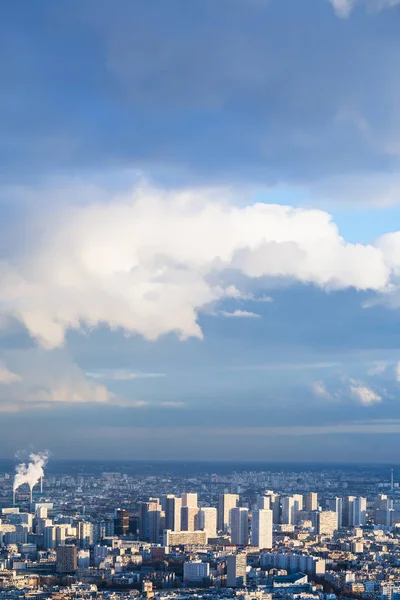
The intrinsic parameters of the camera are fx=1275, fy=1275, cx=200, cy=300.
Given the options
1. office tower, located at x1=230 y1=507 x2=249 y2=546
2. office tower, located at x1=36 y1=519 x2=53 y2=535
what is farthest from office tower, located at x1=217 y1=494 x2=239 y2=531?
office tower, located at x1=36 y1=519 x2=53 y2=535

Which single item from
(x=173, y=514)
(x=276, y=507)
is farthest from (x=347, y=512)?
(x=173, y=514)

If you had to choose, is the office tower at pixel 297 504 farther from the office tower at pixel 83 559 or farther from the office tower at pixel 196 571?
the office tower at pixel 196 571

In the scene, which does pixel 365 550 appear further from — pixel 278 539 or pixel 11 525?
pixel 11 525

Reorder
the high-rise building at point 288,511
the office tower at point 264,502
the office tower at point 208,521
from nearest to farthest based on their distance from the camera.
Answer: the office tower at point 208,521 → the high-rise building at point 288,511 → the office tower at point 264,502

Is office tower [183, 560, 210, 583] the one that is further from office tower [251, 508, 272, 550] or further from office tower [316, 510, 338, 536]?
office tower [316, 510, 338, 536]

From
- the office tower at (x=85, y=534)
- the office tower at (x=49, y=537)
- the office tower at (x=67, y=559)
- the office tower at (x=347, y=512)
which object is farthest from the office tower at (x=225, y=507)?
the office tower at (x=67, y=559)

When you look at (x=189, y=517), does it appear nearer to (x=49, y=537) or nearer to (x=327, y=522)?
(x=327, y=522)

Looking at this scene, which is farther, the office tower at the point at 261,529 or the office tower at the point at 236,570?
the office tower at the point at 261,529

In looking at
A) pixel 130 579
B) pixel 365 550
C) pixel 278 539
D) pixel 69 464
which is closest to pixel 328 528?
pixel 278 539
